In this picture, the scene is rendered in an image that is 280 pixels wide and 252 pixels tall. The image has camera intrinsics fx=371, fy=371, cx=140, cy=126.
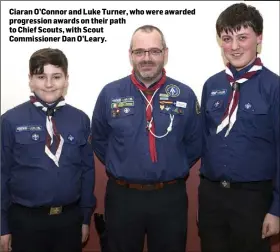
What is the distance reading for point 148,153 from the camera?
7.73 ft

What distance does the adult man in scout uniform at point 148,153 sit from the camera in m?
2.34

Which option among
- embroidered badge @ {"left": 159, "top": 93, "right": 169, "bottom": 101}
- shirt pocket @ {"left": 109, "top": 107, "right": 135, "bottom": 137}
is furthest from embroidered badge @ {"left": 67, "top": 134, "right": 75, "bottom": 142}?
embroidered badge @ {"left": 159, "top": 93, "right": 169, "bottom": 101}

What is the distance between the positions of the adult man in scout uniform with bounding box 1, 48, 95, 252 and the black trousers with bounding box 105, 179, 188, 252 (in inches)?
9.8

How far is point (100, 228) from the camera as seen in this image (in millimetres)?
2658

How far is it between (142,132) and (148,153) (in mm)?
145

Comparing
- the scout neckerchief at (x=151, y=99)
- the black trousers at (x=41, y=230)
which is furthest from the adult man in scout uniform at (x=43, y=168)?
the scout neckerchief at (x=151, y=99)

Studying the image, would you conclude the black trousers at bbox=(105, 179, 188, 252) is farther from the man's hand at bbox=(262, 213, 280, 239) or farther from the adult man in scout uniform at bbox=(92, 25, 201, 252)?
the man's hand at bbox=(262, 213, 280, 239)

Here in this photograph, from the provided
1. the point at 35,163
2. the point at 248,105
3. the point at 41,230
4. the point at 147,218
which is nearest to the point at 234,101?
the point at 248,105

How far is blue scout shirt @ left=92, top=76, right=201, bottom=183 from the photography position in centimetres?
235

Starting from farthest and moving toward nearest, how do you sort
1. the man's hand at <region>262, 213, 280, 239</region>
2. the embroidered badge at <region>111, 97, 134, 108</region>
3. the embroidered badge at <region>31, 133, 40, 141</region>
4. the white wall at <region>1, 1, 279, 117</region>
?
the white wall at <region>1, 1, 279, 117</region> < the embroidered badge at <region>111, 97, 134, 108</region> < the embroidered badge at <region>31, 133, 40, 141</region> < the man's hand at <region>262, 213, 280, 239</region>

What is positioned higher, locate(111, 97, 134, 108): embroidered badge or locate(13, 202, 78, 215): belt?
locate(111, 97, 134, 108): embroidered badge

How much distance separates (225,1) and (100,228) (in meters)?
1.97

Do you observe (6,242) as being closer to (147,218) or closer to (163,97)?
(147,218)

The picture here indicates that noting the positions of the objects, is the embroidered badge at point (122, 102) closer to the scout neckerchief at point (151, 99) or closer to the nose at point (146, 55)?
the scout neckerchief at point (151, 99)
